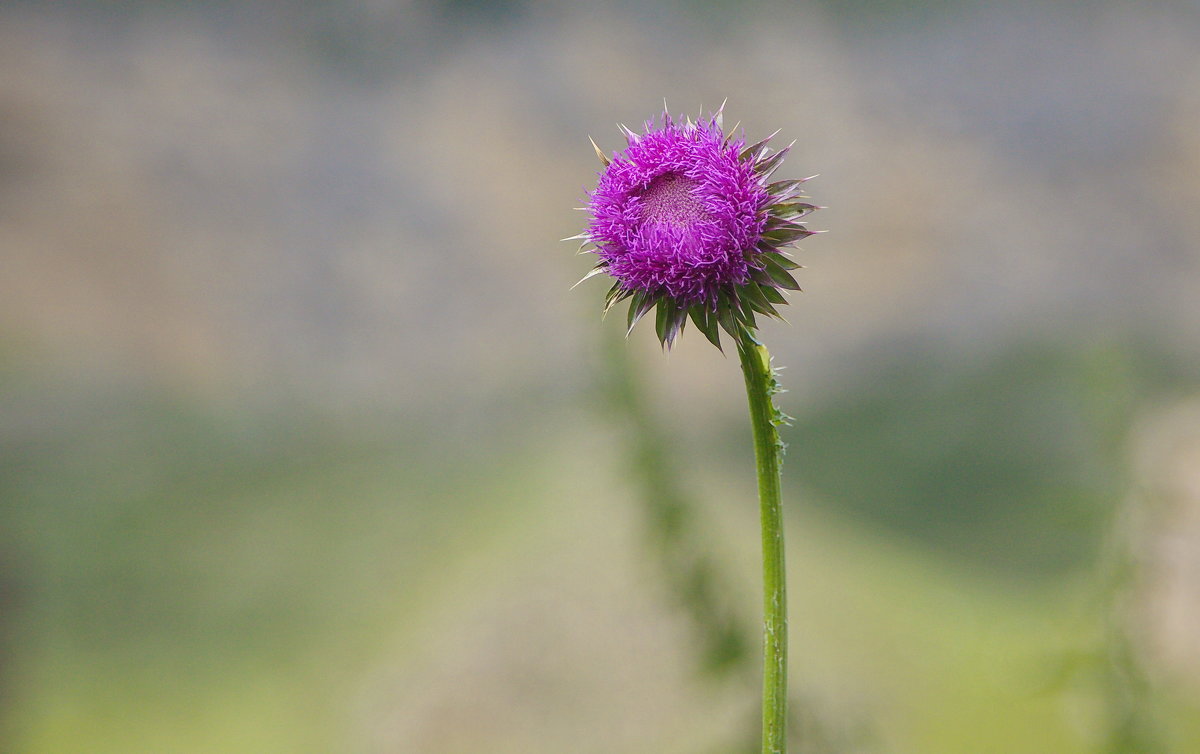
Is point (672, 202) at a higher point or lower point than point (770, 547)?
higher

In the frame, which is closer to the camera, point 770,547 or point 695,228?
point 770,547

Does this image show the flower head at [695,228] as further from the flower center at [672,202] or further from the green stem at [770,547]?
the green stem at [770,547]

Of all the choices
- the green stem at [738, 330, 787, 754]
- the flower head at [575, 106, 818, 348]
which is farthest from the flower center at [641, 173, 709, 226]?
the green stem at [738, 330, 787, 754]

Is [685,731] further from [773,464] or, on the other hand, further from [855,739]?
[773,464]

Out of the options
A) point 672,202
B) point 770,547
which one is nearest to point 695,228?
point 672,202

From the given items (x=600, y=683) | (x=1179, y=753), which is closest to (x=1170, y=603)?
(x=1179, y=753)

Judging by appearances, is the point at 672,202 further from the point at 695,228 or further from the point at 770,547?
the point at 770,547
